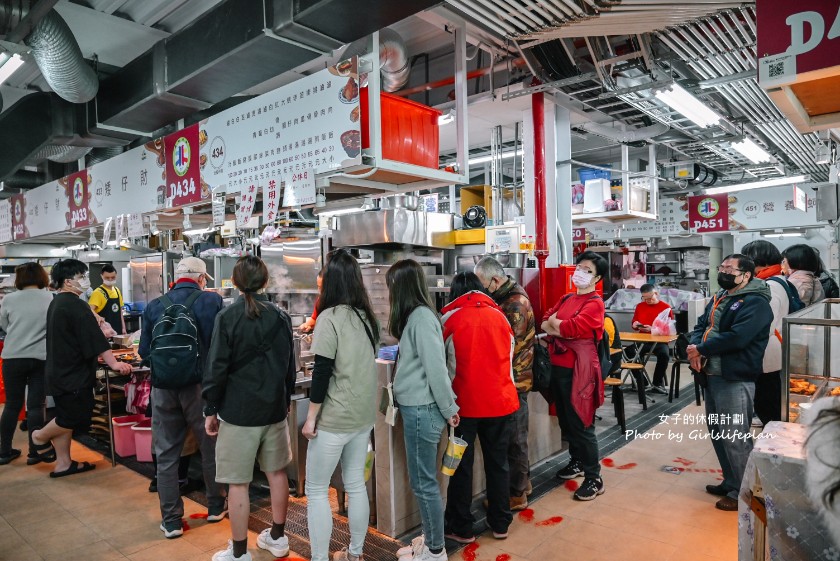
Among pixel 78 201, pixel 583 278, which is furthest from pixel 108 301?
pixel 583 278

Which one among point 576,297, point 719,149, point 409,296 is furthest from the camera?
point 719,149

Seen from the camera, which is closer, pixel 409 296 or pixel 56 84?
pixel 409 296

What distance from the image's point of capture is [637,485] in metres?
4.25

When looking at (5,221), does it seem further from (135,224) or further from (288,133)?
(288,133)

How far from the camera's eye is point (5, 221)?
8617 millimetres

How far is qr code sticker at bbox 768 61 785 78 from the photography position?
2.36 meters

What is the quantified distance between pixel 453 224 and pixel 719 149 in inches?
173

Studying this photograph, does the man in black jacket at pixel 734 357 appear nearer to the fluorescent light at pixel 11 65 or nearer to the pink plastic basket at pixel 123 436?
the pink plastic basket at pixel 123 436

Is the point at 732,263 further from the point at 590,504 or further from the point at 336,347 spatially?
the point at 336,347

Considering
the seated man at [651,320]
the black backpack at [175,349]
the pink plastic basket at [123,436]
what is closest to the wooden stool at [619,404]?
the seated man at [651,320]

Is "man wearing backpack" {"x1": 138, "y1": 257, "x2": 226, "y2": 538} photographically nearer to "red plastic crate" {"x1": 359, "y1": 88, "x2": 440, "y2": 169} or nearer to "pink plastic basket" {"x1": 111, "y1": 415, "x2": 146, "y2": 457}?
"red plastic crate" {"x1": 359, "y1": 88, "x2": 440, "y2": 169}

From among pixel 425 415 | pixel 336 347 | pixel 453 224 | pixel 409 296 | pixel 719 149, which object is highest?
pixel 719 149

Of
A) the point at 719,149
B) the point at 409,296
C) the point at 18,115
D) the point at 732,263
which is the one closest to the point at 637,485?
the point at 732,263

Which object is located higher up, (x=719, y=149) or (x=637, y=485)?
(x=719, y=149)
